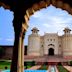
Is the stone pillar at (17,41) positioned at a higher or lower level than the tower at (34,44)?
lower

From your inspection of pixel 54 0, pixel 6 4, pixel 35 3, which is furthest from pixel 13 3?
pixel 54 0

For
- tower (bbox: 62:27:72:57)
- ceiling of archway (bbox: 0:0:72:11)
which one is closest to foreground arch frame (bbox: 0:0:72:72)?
ceiling of archway (bbox: 0:0:72:11)

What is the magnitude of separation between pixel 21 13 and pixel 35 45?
33.9 m

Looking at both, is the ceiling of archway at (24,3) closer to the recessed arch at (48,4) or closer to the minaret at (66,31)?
the recessed arch at (48,4)

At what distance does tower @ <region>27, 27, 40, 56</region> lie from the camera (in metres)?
36.1

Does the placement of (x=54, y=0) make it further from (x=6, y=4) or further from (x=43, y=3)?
(x=6, y=4)

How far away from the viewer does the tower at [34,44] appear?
36125 mm

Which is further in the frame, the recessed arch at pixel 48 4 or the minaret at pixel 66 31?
the minaret at pixel 66 31

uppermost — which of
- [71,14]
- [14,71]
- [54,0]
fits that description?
[54,0]

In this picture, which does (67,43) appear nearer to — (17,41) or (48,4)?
(48,4)

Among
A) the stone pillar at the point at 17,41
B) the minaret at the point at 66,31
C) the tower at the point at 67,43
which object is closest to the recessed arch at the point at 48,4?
the stone pillar at the point at 17,41

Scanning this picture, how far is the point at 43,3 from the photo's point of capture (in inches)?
106

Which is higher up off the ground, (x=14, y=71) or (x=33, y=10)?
(x=33, y=10)

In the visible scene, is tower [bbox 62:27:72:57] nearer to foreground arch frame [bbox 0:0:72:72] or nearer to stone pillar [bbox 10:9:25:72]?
foreground arch frame [bbox 0:0:72:72]
